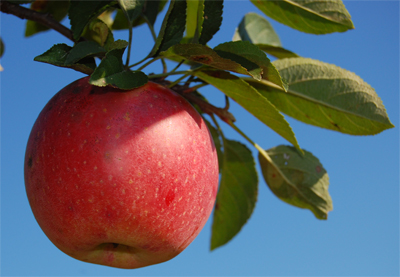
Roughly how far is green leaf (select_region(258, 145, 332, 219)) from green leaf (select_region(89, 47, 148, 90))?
0.69 meters

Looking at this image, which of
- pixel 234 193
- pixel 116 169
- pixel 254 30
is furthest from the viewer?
pixel 254 30

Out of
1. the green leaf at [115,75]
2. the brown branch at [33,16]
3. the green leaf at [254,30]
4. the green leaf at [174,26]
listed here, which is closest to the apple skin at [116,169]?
the green leaf at [115,75]

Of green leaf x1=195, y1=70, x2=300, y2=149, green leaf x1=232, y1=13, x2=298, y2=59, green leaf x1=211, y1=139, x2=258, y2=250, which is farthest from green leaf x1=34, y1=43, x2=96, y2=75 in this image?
green leaf x1=232, y1=13, x2=298, y2=59

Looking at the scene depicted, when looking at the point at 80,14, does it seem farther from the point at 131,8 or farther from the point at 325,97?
the point at 325,97

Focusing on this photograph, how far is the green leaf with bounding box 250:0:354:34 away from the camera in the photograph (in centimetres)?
124

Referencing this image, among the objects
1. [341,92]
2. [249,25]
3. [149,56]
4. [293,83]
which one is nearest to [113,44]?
[149,56]

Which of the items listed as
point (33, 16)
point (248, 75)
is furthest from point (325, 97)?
point (33, 16)

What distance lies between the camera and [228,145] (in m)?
1.51

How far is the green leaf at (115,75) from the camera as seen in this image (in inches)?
33.1

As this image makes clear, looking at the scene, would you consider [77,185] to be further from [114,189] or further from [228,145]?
[228,145]

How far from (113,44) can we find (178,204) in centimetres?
41

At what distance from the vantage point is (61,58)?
91 cm

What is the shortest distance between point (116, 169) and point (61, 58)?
287mm

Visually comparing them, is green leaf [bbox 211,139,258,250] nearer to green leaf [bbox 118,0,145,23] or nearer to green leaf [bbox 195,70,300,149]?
green leaf [bbox 195,70,300,149]
